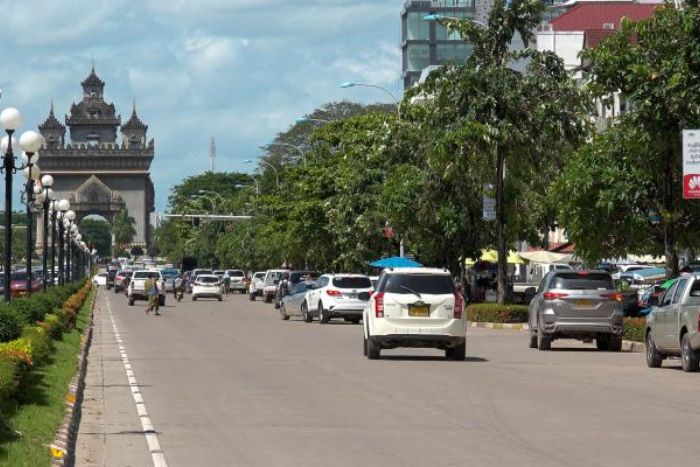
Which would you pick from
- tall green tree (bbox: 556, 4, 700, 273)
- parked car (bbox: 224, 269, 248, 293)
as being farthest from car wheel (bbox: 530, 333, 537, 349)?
parked car (bbox: 224, 269, 248, 293)

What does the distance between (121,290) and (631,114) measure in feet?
269

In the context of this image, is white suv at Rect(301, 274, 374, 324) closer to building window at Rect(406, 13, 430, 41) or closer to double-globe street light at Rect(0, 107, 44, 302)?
double-globe street light at Rect(0, 107, 44, 302)

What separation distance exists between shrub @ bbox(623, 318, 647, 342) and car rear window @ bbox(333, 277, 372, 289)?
51.4 feet

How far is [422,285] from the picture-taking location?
3086 centimetres

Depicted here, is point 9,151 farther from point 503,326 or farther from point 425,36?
point 425,36

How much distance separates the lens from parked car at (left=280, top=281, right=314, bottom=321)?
185ft

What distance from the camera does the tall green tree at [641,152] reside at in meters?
33.8

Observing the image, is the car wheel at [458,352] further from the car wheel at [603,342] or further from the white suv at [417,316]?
the car wheel at [603,342]

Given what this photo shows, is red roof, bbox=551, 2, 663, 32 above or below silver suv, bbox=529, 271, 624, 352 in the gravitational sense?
above

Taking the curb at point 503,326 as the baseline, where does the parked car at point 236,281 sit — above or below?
above

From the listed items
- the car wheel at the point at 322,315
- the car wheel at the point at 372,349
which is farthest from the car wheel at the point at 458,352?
the car wheel at the point at 322,315

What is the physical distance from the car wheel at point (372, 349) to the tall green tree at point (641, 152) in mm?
7886

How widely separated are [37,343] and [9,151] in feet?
32.3

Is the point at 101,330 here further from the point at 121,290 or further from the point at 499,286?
the point at 121,290
